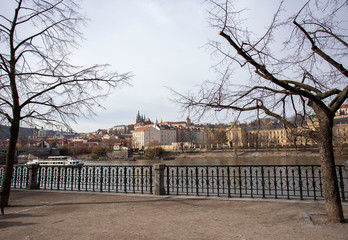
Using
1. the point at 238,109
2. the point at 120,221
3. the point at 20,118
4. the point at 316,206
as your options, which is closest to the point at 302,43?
the point at 238,109

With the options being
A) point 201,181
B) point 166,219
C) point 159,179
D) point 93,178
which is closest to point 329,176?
point 166,219

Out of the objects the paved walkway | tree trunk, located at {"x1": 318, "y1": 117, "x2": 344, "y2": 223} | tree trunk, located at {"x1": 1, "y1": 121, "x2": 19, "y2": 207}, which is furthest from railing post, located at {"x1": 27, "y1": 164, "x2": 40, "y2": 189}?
tree trunk, located at {"x1": 318, "y1": 117, "x2": 344, "y2": 223}

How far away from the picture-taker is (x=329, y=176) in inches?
199

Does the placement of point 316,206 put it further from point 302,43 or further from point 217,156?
point 217,156

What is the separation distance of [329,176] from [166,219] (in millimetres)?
3647

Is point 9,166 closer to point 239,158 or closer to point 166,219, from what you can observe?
point 166,219

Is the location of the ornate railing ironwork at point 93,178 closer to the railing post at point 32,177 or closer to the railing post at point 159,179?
the railing post at point 32,177

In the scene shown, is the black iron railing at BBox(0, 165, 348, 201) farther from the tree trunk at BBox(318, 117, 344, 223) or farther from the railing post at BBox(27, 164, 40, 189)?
the tree trunk at BBox(318, 117, 344, 223)

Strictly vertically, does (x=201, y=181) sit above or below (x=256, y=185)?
below

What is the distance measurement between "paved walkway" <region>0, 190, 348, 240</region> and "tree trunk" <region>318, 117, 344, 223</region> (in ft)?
0.83

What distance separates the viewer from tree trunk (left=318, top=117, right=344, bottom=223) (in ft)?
16.4

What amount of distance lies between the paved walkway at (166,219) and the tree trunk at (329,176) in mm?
252

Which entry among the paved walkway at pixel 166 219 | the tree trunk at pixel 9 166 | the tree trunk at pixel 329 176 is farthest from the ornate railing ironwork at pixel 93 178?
the tree trunk at pixel 329 176

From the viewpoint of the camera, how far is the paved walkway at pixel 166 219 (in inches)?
181
